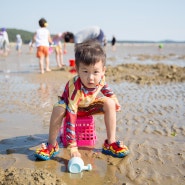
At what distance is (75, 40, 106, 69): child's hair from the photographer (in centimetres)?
256

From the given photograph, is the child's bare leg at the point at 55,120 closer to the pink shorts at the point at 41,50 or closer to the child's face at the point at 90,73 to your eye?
the child's face at the point at 90,73

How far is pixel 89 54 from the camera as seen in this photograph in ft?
8.40

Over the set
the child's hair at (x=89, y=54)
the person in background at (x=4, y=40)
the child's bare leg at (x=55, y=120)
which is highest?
the child's hair at (x=89, y=54)

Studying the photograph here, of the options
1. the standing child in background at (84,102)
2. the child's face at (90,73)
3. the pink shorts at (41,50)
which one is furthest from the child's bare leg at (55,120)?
the pink shorts at (41,50)

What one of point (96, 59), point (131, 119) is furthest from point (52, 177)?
point (131, 119)

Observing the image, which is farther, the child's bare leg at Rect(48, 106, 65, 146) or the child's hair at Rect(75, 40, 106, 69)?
the child's bare leg at Rect(48, 106, 65, 146)

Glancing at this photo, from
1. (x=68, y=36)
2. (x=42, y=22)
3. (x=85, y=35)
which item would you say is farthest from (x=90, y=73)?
(x=42, y=22)

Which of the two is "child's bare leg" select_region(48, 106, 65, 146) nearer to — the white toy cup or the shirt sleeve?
the shirt sleeve

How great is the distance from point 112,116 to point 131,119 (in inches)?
54.1

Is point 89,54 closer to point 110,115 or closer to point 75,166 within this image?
point 110,115

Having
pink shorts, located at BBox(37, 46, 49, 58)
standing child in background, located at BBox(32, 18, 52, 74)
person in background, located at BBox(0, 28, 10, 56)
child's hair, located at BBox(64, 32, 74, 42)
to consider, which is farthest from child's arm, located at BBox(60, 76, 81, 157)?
person in background, located at BBox(0, 28, 10, 56)

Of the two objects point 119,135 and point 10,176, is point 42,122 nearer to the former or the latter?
point 119,135

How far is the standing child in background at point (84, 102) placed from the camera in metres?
2.59

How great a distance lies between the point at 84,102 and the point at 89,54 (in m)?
0.49
